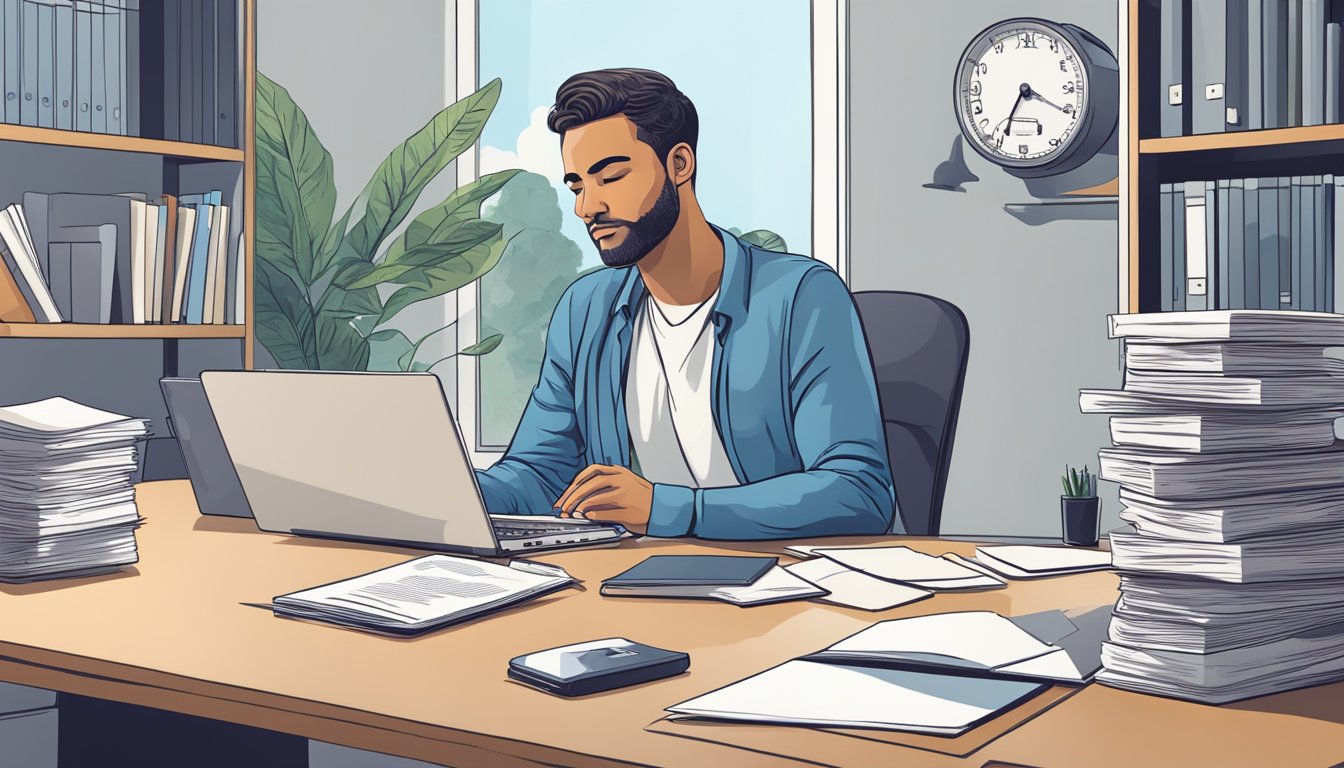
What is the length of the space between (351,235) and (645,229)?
1676mm

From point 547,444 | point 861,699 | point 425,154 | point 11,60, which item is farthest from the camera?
point 425,154

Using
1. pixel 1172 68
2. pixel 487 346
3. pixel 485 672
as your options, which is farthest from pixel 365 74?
pixel 485 672

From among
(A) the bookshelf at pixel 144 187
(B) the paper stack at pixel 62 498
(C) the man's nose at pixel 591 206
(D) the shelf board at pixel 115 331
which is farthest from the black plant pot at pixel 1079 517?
(D) the shelf board at pixel 115 331

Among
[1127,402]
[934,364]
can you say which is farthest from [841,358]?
[1127,402]

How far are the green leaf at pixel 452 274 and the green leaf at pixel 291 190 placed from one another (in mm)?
274

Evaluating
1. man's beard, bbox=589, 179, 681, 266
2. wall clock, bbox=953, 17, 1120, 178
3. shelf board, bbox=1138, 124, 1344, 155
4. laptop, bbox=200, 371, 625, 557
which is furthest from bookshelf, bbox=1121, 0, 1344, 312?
laptop, bbox=200, 371, 625, 557

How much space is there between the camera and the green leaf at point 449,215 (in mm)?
3461

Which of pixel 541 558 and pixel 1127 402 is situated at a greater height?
pixel 1127 402

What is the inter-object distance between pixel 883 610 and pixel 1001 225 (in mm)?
2273

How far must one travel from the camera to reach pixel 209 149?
3051mm

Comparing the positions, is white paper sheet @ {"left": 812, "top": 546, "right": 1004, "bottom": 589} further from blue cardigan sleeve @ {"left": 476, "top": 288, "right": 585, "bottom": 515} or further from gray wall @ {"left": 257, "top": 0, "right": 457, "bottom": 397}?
gray wall @ {"left": 257, "top": 0, "right": 457, "bottom": 397}

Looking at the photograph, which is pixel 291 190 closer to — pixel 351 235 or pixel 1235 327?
pixel 351 235

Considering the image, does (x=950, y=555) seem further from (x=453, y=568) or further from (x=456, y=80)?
(x=456, y=80)

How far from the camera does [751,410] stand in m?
2.07
